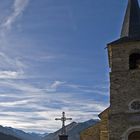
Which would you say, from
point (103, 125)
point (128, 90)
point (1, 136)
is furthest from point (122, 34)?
point (1, 136)

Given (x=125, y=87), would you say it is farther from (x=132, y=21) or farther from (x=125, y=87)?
(x=132, y=21)

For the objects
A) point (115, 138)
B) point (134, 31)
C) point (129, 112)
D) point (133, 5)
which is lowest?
point (115, 138)

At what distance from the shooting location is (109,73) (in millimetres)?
23141

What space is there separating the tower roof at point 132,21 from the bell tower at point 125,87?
0.07m

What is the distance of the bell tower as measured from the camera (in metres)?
22.0

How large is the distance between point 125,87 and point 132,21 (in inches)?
207

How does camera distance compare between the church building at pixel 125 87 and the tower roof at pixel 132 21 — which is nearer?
the church building at pixel 125 87

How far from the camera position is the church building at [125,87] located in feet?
72.4

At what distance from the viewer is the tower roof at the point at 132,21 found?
2461 cm

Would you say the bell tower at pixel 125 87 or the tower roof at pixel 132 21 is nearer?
the bell tower at pixel 125 87

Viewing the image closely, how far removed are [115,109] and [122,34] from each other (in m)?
5.86

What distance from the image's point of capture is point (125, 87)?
2259 centimetres

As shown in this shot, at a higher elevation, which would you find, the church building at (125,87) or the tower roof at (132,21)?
the tower roof at (132,21)

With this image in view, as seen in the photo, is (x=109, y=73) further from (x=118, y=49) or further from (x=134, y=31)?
(x=134, y=31)
